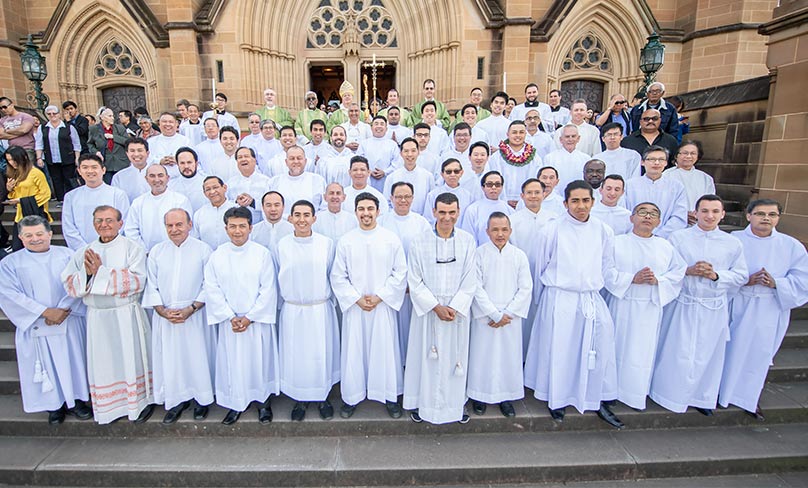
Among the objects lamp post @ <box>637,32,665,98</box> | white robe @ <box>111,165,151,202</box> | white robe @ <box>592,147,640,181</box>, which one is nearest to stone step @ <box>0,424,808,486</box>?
white robe @ <box>111,165,151,202</box>

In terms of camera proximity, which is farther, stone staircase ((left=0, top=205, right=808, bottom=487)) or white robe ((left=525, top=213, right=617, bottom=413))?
white robe ((left=525, top=213, right=617, bottom=413))

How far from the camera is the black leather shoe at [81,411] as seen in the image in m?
3.80

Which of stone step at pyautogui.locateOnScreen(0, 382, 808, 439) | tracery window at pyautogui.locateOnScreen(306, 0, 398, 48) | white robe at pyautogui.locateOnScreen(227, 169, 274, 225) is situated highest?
tracery window at pyautogui.locateOnScreen(306, 0, 398, 48)

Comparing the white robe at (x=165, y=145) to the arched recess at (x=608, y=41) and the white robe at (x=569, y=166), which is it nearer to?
the white robe at (x=569, y=166)

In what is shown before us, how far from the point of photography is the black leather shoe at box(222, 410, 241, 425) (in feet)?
12.3

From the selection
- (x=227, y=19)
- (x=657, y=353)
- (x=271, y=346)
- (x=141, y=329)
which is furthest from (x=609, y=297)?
(x=227, y=19)

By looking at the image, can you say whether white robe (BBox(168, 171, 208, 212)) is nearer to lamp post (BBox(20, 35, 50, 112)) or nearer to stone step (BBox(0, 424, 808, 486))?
stone step (BBox(0, 424, 808, 486))

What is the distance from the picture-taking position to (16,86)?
11.4 metres

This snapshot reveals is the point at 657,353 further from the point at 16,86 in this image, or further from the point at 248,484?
the point at 16,86

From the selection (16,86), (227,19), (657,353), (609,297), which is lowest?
(657,353)

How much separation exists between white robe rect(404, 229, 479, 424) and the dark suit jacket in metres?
6.32

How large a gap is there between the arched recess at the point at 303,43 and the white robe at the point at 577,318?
8.42 meters

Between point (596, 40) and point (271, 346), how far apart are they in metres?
13.1

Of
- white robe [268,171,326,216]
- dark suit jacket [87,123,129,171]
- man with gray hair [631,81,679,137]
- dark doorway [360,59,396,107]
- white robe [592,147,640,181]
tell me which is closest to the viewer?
white robe [268,171,326,216]
